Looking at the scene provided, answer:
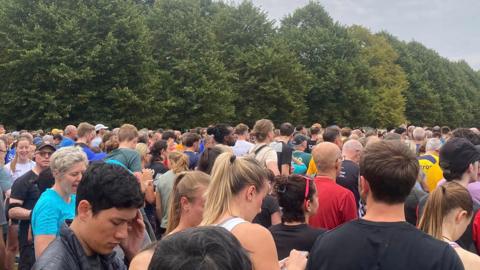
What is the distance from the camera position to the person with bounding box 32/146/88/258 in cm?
423

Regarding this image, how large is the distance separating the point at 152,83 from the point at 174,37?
4945 mm

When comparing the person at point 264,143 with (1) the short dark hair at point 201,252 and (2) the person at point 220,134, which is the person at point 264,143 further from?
(1) the short dark hair at point 201,252

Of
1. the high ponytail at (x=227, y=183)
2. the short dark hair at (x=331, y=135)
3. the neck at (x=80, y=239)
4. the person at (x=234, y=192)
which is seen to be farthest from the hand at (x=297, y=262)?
the short dark hair at (x=331, y=135)

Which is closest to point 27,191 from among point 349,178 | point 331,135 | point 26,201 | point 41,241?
point 26,201

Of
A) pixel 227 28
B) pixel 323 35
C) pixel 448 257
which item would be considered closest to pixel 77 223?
pixel 448 257

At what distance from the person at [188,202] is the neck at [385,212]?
1.29 m

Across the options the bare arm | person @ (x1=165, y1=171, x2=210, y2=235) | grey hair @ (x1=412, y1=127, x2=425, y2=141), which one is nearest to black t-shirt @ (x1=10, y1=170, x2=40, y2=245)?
the bare arm

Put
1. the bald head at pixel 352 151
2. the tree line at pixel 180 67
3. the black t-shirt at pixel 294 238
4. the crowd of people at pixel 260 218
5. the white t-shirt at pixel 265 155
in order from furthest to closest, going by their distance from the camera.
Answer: the tree line at pixel 180 67 < the white t-shirt at pixel 265 155 < the bald head at pixel 352 151 < the black t-shirt at pixel 294 238 < the crowd of people at pixel 260 218

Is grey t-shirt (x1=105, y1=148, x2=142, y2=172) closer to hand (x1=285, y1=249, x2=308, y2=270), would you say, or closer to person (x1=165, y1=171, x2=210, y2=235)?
person (x1=165, y1=171, x2=210, y2=235)

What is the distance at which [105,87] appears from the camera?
30.9 m

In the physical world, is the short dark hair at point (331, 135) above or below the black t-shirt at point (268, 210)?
above

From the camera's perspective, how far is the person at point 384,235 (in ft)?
8.70

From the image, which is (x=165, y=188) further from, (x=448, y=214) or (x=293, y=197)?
(x=448, y=214)

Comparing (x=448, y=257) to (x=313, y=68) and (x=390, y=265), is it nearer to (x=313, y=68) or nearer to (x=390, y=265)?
(x=390, y=265)
